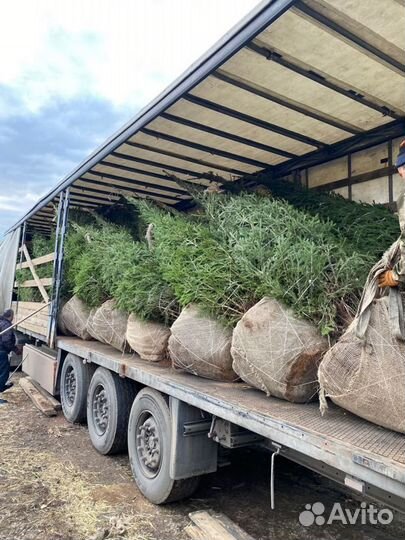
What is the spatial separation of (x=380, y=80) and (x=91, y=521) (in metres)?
4.14

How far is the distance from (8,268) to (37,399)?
150 inches

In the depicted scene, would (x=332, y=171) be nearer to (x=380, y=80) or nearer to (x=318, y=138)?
(x=318, y=138)

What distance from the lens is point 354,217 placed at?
402 cm

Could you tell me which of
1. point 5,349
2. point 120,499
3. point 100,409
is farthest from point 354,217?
point 5,349

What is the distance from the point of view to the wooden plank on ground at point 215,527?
2664 millimetres

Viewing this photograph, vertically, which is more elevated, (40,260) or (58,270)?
(40,260)

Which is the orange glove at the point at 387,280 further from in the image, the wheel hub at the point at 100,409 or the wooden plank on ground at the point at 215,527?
the wheel hub at the point at 100,409

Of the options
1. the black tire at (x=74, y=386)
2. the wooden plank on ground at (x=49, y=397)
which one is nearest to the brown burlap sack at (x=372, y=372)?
the black tire at (x=74, y=386)

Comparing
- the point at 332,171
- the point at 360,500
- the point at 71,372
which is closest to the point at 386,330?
the point at 360,500

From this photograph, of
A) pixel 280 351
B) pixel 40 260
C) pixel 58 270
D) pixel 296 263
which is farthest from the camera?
pixel 40 260

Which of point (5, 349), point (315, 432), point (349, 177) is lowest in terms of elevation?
point (5, 349)

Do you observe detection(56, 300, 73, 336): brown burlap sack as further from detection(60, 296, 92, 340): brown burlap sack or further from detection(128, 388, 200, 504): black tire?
detection(128, 388, 200, 504): black tire

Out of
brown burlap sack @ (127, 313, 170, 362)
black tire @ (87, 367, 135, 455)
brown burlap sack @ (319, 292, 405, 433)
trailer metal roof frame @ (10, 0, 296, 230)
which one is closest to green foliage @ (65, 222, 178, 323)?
brown burlap sack @ (127, 313, 170, 362)

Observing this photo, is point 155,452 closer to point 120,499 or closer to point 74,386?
point 120,499
